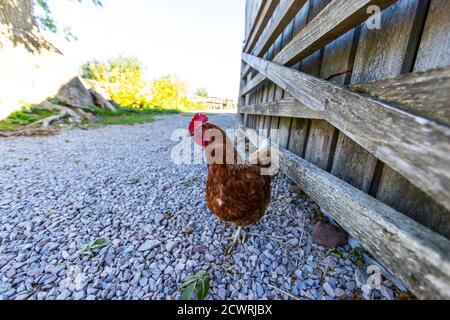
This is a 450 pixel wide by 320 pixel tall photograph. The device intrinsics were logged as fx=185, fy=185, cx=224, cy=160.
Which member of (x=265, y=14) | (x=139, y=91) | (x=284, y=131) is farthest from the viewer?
(x=139, y=91)

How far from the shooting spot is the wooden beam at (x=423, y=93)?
51cm

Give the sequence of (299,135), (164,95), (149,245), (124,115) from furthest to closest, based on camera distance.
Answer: (164,95), (124,115), (299,135), (149,245)

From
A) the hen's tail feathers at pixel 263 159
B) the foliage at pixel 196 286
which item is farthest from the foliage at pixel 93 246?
the hen's tail feathers at pixel 263 159

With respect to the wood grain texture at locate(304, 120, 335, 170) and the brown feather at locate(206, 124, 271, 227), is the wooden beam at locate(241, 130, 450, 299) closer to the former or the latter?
the wood grain texture at locate(304, 120, 335, 170)

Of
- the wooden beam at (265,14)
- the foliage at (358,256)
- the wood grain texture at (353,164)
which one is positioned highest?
the wooden beam at (265,14)

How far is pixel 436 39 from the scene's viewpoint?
25.8 inches

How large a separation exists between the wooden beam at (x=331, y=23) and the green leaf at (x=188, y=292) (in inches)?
59.4

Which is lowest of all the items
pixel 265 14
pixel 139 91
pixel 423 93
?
pixel 423 93

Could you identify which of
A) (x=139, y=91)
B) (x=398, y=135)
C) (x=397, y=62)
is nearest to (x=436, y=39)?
(x=397, y=62)

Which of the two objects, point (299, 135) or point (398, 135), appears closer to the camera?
point (398, 135)

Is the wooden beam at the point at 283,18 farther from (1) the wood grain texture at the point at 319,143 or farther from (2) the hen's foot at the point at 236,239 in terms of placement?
(2) the hen's foot at the point at 236,239

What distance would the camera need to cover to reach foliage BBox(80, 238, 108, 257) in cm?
118

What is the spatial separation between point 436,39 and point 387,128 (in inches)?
14.9

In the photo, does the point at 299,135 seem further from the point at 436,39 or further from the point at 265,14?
the point at 265,14
